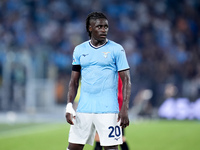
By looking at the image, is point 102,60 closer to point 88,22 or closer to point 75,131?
point 88,22

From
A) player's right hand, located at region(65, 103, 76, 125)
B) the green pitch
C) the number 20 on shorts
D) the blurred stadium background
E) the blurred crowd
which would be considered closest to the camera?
the number 20 on shorts

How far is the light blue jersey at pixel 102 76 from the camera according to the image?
14.3 ft

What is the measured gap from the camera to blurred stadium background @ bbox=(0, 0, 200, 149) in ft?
51.7

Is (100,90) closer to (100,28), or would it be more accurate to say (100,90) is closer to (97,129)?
(97,129)

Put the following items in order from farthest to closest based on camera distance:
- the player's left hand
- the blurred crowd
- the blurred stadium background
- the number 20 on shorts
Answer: the blurred crowd < the blurred stadium background < the number 20 on shorts < the player's left hand

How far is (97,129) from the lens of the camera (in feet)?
14.4

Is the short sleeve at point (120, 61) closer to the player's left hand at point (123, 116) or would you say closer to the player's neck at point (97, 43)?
the player's neck at point (97, 43)

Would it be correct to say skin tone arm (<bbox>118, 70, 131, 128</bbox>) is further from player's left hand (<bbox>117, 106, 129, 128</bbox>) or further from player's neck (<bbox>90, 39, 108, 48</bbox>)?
player's neck (<bbox>90, 39, 108, 48</bbox>)

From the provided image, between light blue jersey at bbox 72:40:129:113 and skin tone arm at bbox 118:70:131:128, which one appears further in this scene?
light blue jersey at bbox 72:40:129:113

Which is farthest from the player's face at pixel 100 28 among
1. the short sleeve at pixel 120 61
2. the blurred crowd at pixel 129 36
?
the blurred crowd at pixel 129 36

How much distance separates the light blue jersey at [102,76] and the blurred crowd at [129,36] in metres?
11.3

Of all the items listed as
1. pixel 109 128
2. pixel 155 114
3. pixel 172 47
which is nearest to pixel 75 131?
pixel 109 128

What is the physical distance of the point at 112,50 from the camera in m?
4.35

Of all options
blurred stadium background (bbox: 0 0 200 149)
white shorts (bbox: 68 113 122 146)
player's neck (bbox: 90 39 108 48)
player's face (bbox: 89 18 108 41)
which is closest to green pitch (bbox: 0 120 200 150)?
blurred stadium background (bbox: 0 0 200 149)
